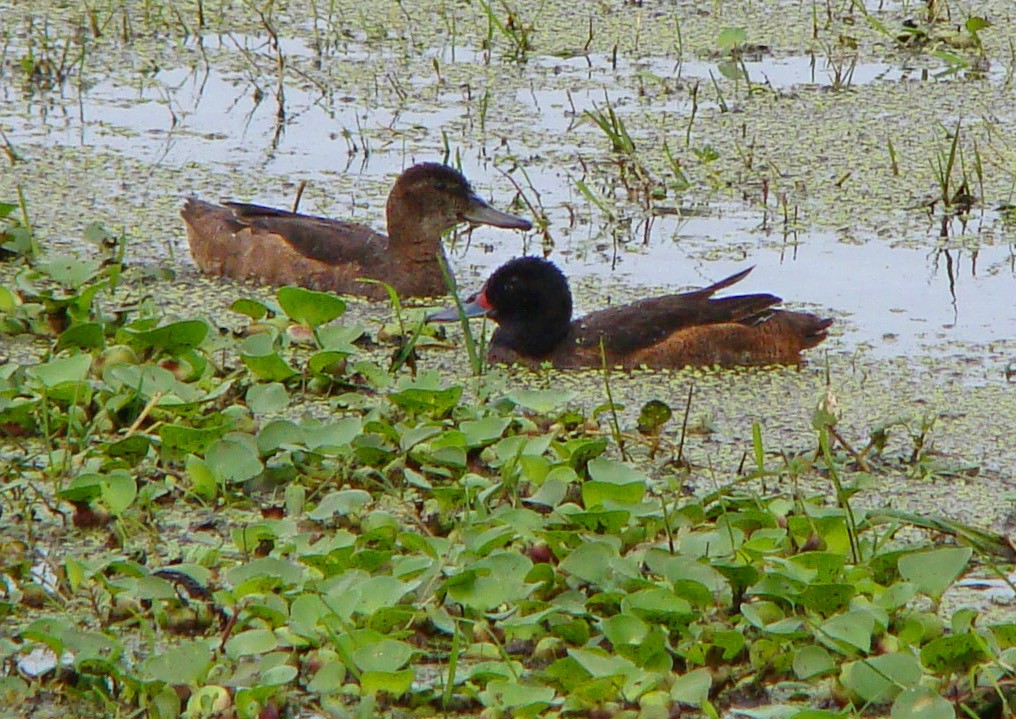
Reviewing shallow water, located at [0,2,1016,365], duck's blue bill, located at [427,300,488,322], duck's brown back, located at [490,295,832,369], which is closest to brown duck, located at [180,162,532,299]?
shallow water, located at [0,2,1016,365]

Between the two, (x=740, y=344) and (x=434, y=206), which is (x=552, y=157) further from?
(x=740, y=344)

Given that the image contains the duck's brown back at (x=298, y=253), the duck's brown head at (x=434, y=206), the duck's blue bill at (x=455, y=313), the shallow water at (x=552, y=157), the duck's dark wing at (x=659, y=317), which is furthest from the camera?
the duck's brown head at (x=434, y=206)

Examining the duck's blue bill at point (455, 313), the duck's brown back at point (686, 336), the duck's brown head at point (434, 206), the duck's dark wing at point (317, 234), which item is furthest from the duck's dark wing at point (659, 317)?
the duck's dark wing at point (317, 234)

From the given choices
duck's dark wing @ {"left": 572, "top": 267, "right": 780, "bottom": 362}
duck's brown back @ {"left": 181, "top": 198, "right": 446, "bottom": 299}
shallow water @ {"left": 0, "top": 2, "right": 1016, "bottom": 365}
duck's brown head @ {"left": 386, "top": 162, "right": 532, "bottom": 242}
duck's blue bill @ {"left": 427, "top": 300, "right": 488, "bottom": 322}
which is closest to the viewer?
duck's dark wing @ {"left": 572, "top": 267, "right": 780, "bottom": 362}

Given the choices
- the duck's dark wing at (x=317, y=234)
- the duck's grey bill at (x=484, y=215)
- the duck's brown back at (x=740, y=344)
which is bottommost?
the duck's brown back at (x=740, y=344)

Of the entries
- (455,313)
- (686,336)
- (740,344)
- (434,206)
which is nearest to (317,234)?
(434,206)

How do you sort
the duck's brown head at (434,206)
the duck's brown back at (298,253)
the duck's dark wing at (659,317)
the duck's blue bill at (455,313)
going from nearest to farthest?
A: 1. the duck's dark wing at (659,317)
2. the duck's blue bill at (455,313)
3. the duck's brown back at (298,253)
4. the duck's brown head at (434,206)

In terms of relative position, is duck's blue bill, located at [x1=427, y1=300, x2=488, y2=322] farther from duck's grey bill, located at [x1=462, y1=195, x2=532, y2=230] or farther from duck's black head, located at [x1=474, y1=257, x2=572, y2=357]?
duck's grey bill, located at [x1=462, y1=195, x2=532, y2=230]

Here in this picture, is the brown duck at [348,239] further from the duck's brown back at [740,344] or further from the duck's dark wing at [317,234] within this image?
→ the duck's brown back at [740,344]

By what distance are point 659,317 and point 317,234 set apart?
57.8 inches

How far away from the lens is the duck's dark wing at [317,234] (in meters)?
6.84

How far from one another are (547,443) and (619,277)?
2297 mm

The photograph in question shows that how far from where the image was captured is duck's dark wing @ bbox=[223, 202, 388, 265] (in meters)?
6.84

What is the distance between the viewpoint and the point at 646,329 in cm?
593
